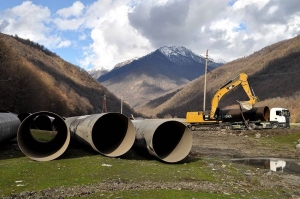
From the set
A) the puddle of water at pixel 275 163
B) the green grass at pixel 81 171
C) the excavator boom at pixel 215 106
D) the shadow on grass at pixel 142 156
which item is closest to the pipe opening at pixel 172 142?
the shadow on grass at pixel 142 156

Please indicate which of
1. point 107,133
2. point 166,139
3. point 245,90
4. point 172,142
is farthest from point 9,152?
point 245,90

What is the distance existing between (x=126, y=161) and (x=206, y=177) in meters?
3.74

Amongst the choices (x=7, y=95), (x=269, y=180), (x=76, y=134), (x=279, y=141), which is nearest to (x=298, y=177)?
(x=269, y=180)

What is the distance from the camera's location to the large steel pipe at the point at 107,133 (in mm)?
15453

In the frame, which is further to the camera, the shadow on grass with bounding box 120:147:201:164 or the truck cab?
the truck cab

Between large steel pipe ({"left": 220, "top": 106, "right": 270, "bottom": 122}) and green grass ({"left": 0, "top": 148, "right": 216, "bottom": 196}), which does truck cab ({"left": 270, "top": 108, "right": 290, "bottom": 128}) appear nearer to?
large steel pipe ({"left": 220, "top": 106, "right": 270, "bottom": 122})

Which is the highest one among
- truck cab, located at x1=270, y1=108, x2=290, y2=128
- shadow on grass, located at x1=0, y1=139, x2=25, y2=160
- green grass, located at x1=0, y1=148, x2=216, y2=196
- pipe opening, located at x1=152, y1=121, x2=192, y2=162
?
truck cab, located at x1=270, y1=108, x2=290, y2=128

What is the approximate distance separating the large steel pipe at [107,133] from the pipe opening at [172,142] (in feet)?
4.64

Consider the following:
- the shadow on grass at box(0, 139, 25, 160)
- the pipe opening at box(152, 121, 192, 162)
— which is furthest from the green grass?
the pipe opening at box(152, 121, 192, 162)

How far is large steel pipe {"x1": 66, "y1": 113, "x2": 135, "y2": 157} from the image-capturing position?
15.5 metres

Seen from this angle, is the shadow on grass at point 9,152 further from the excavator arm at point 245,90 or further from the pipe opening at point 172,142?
the excavator arm at point 245,90

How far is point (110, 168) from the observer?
1289 cm

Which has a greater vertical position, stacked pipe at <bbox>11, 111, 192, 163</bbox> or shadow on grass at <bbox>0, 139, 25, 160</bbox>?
stacked pipe at <bbox>11, 111, 192, 163</bbox>

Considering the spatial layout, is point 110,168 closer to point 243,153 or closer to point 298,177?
point 298,177
